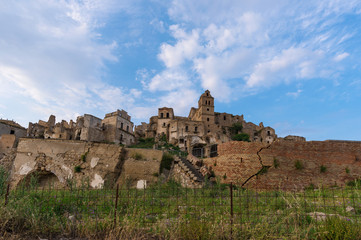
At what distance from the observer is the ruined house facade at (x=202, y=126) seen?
4903 cm

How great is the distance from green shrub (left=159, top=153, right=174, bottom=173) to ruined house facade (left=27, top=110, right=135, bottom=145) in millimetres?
26305

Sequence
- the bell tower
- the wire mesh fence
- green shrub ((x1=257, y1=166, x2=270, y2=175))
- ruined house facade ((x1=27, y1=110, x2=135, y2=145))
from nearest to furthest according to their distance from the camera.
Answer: the wire mesh fence < green shrub ((x1=257, y1=166, x2=270, y2=175)) < ruined house facade ((x1=27, y1=110, x2=135, y2=145)) < the bell tower

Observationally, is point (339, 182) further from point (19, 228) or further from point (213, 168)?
point (19, 228)

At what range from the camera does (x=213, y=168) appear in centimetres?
1327

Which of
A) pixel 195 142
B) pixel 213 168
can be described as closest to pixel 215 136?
pixel 195 142

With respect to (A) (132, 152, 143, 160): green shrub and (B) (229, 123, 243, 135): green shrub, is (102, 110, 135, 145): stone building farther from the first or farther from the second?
(A) (132, 152, 143, 160): green shrub

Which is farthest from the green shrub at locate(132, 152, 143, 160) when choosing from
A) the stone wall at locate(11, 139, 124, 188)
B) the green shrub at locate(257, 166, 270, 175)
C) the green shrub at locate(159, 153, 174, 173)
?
the green shrub at locate(257, 166, 270, 175)

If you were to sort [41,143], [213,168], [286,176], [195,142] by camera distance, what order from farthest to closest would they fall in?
1. [195,142]
2. [213,168]
3. [41,143]
4. [286,176]

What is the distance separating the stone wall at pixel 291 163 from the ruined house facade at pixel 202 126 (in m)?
30.6

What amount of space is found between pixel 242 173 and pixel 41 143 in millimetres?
11596

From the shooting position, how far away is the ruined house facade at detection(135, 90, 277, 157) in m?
49.0

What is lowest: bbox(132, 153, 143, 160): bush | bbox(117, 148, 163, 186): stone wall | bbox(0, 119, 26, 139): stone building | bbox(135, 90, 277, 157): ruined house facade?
bbox(117, 148, 163, 186): stone wall

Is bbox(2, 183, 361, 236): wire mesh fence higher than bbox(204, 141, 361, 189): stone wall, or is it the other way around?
bbox(204, 141, 361, 189): stone wall

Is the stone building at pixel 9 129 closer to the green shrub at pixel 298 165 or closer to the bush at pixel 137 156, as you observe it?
the bush at pixel 137 156
